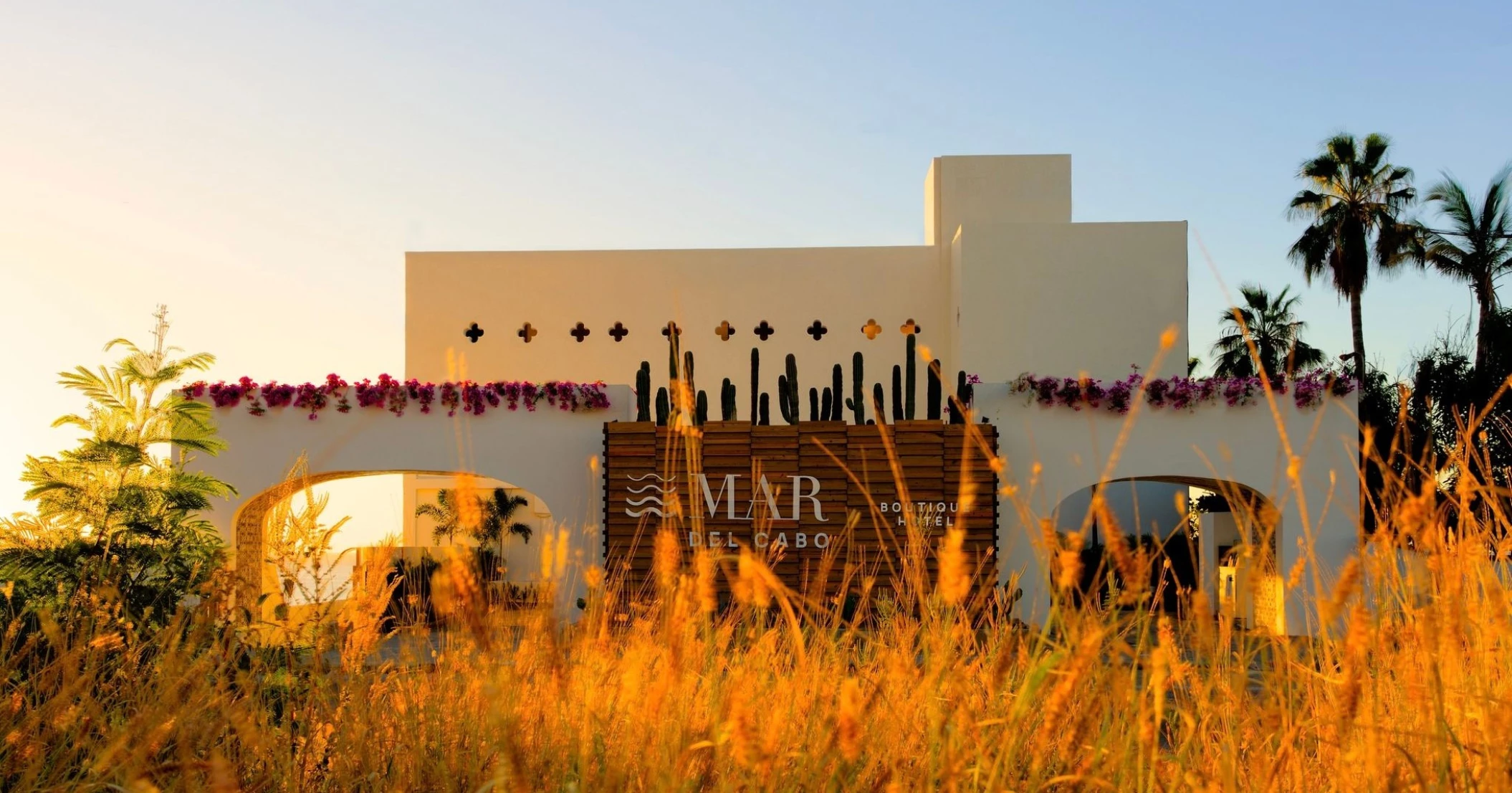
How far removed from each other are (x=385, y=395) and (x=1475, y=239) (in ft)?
62.1

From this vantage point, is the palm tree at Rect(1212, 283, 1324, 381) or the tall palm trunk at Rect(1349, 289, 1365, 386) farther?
the palm tree at Rect(1212, 283, 1324, 381)

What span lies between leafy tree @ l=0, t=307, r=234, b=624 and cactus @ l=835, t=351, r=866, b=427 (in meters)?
5.86

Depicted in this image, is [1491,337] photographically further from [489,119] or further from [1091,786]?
[1091,786]

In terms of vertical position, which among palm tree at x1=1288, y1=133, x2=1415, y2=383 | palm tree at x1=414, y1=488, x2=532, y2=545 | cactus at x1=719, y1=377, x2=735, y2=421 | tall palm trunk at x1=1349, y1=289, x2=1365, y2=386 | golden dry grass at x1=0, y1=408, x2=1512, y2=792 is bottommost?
palm tree at x1=414, y1=488, x2=532, y2=545

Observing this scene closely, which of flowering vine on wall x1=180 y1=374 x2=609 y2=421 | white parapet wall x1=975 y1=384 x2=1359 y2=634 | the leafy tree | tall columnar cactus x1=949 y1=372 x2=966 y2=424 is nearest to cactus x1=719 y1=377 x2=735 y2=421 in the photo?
flowering vine on wall x1=180 y1=374 x2=609 y2=421

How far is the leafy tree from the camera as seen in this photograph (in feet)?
18.8

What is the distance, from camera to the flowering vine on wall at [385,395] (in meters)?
12.1

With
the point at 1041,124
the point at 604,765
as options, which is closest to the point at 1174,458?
the point at 1041,124

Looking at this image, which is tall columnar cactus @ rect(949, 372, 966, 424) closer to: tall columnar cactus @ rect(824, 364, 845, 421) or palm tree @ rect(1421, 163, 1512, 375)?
tall columnar cactus @ rect(824, 364, 845, 421)

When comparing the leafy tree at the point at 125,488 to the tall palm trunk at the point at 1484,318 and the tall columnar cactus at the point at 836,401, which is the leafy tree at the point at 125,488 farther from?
the tall palm trunk at the point at 1484,318

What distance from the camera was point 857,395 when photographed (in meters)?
13.4

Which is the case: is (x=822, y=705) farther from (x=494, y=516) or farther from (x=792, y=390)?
(x=494, y=516)

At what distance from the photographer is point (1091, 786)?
202 cm

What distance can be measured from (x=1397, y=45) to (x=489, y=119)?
21.6 ft
